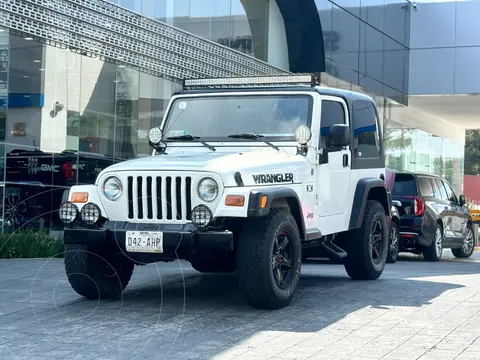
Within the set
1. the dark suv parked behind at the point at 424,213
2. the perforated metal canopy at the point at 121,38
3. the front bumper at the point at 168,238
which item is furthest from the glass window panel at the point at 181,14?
the front bumper at the point at 168,238

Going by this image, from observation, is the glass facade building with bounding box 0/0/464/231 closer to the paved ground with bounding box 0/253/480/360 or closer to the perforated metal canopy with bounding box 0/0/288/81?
the perforated metal canopy with bounding box 0/0/288/81

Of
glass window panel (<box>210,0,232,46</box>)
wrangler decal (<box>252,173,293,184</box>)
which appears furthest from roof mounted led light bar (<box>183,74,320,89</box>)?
glass window panel (<box>210,0,232,46</box>)

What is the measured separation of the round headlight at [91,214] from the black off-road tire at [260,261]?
1.33 metres

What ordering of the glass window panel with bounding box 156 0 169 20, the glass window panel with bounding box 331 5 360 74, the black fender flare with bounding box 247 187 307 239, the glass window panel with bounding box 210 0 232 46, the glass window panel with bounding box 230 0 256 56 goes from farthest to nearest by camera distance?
the glass window panel with bounding box 331 5 360 74 < the glass window panel with bounding box 230 0 256 56 < the glass window panel with bounding box 210 0 232 46 < the glass window panel with bounding box 156 0 169 20 < the black fender flare with bounding box 247 187 307 239

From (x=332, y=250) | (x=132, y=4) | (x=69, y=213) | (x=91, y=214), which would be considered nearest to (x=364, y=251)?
(x=332, y=250)

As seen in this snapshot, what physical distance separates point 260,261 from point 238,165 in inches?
35.4

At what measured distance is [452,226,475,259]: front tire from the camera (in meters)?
18.6

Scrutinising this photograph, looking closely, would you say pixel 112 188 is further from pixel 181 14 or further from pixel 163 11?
pixel 181 14

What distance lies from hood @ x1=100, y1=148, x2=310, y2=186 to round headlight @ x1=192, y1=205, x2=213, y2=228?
12.6 inches

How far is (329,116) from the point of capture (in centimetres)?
966

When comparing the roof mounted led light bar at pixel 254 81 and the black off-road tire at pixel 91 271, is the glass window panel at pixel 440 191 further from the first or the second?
the black off-road tire at pixel 91 271

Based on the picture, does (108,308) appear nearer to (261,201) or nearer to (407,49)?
(261,201)

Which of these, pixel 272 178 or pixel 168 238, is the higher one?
pixel 272 178

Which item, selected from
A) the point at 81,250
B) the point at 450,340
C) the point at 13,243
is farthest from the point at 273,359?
the point at 13,243
